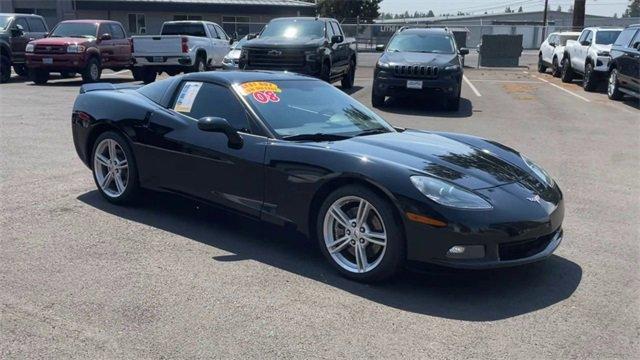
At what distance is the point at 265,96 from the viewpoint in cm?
510

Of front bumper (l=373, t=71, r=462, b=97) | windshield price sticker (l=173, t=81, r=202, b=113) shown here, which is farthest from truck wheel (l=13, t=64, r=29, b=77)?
windshield price sticker (l=173, t=81, r=202, b=113)

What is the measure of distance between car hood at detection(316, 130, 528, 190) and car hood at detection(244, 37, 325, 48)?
34.5 ft

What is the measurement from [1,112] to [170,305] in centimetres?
1000

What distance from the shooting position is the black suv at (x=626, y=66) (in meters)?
14.1

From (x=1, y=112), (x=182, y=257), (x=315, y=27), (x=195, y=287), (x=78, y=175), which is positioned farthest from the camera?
(x=315, y=27)

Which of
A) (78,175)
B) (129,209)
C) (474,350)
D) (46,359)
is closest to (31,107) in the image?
(78,175)

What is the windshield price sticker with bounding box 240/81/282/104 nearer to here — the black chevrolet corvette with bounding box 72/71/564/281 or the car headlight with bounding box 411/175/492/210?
the black chevrolet corvette with bounding box 72/71/564/281

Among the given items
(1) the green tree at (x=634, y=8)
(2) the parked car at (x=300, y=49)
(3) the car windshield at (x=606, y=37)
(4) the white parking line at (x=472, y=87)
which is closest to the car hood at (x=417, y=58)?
(2) the parked car at (x=300, y=49)

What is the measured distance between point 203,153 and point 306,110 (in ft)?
2.99

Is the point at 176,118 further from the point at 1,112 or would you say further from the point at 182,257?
the point at 1,112

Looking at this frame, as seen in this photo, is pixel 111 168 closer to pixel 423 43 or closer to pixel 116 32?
pixel 423 43

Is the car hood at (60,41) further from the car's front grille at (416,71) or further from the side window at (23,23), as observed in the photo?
the car's front grille at (416,71)

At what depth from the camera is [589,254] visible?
4.89 metres

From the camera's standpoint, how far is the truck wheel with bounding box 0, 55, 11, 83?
19016 mm
